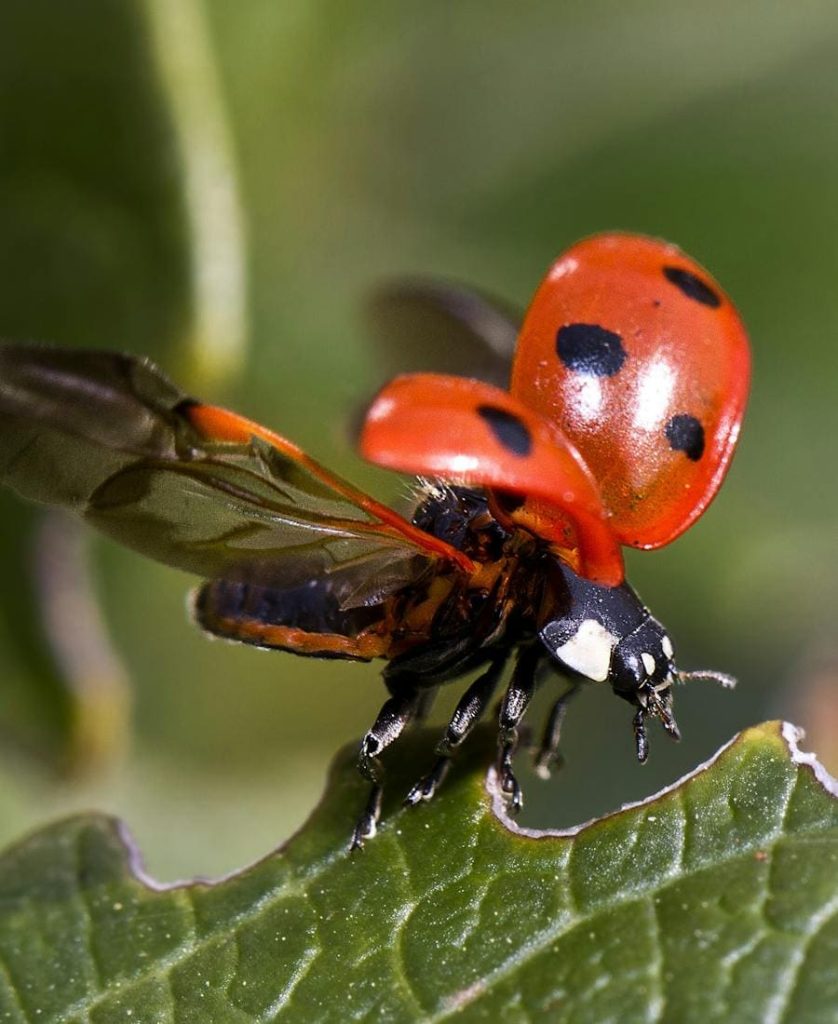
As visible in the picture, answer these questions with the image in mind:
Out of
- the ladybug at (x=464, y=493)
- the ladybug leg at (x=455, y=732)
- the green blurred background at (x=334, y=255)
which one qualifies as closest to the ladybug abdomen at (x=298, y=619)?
the ladybug at (x=464, y=493)

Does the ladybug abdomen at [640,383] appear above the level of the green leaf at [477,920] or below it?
above

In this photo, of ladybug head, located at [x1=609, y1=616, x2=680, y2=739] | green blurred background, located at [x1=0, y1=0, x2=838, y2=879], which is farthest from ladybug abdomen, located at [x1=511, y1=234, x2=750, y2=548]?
green blurred background, located at [x1=0, y1=0, x2=838, y2=879]

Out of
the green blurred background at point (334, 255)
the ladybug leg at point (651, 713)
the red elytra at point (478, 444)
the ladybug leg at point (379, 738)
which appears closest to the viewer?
the red elytra at point (478, 444)

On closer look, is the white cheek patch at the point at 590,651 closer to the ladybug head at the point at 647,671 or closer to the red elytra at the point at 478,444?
the ladybug head at the point at 647,671

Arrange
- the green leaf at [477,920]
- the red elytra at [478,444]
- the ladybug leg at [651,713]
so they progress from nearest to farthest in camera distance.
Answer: the green leaf at [477,920] → the red elytra at [478,444] → the ladybug leg at [651,713]

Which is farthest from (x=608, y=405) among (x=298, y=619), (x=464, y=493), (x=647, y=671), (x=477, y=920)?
(x=477, y=920)

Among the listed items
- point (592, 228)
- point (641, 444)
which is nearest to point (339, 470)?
point (592, 228)

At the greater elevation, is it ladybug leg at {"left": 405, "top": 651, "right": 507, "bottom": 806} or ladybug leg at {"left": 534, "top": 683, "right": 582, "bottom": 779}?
ladybug leg at {"left": 534, "top": 683, "right": 582, "bottom": 779}

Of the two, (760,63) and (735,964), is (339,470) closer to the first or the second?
(760,63)

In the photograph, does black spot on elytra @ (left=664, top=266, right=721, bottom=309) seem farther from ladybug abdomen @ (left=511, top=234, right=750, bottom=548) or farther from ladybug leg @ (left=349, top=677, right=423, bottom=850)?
ladybug leg @ (left=349, top=677, right=423, bottom=850)
